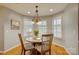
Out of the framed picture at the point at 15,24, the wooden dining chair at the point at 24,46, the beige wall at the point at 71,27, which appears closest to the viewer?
the beige wall at the point at 71,27

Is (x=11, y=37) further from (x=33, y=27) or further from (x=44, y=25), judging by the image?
(x=44, y=25)

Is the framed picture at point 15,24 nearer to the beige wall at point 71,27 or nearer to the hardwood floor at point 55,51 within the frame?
the hardwood floor at point 55,51

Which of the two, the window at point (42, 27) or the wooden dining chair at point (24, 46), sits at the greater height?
the window at point (42, 27)

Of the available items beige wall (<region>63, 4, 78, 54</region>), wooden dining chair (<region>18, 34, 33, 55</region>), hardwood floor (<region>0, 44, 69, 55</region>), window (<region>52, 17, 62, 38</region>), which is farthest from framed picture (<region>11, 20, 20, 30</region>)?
beige wall (<region>63, 4, 78, 54</region>)

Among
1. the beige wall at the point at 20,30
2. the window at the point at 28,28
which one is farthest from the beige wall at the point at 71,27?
the window at the point at 28,28

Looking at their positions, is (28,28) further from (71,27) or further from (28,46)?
(71,27)

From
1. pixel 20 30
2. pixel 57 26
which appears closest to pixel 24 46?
pixel 20 30

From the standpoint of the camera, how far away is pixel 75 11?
4.48ft

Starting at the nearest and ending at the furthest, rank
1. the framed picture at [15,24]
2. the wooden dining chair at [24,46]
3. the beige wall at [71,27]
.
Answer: the beige wall at [71,27] < the wooden dining chair at [24,46] < the framed picture at [15,24]

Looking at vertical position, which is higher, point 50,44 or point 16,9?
point 16,9

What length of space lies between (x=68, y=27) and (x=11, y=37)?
854 mm

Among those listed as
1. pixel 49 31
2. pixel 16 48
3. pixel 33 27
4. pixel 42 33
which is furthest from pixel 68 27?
pixel 16 48

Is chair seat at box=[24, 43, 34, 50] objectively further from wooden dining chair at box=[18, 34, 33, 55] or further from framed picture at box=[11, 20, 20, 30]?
framed picture at box=[11, 20, 20, 30]

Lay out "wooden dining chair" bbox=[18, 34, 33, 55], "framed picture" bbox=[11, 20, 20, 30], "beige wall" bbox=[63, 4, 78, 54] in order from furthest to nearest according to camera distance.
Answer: "framed picture" bbox=[11, 20, 20, 30], "wooden dining chair" bbox=[18, 34, 33, 55], "beige wall" bbox=[63, 4, 78, 54]
